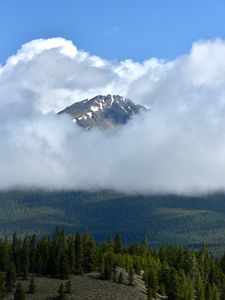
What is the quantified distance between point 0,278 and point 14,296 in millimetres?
6907

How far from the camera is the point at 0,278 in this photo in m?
200

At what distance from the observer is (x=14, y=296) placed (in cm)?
19575
